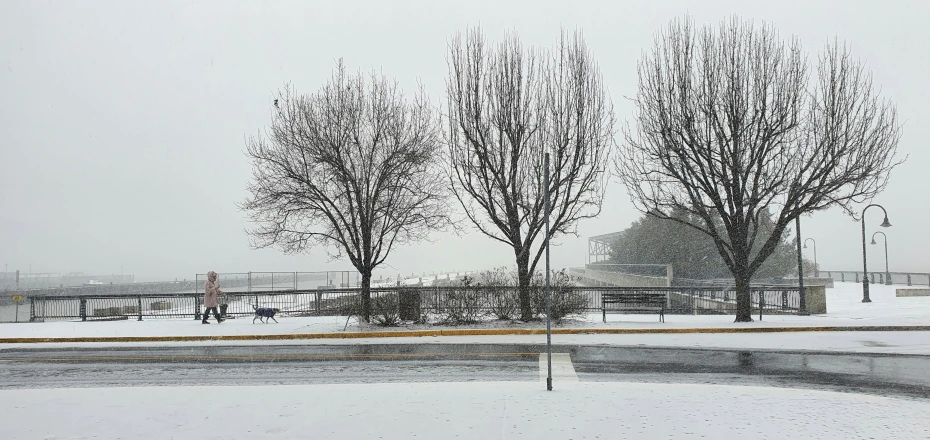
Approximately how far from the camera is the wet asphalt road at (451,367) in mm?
11180

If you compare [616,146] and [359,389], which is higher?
[616,146]

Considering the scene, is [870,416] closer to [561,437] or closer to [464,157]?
[561,437]

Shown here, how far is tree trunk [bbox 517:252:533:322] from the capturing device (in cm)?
2058

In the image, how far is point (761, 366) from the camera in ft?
41.1

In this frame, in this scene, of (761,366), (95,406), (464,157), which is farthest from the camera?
(464,157)

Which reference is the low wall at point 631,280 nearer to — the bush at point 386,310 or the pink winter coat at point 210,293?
the bush at point 386,310

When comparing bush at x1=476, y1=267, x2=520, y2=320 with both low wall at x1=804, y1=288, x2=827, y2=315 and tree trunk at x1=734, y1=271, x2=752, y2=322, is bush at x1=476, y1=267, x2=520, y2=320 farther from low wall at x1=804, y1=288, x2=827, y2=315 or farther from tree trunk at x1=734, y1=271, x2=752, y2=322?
low wall at x1=804, y1=288, x2=827, y2=315

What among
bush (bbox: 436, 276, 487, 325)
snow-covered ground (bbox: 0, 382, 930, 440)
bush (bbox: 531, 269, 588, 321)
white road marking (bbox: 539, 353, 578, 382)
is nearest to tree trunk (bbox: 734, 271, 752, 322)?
bush (bbox: 531, 269, 588, 321)

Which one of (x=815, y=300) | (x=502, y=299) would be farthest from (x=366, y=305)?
(x=815, y=300)

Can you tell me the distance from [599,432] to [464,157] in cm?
1466

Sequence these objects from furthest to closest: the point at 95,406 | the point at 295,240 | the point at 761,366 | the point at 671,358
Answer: the point at 295,240, the point at 671,358, the point at 761,366, the point at 95,406

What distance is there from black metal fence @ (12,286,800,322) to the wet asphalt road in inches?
182

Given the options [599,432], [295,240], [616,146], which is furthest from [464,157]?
[599,432]

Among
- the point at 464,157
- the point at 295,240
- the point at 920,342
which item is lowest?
the point at 920,342
